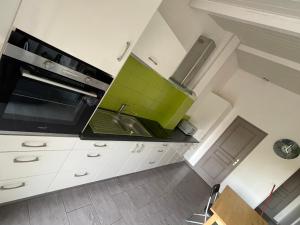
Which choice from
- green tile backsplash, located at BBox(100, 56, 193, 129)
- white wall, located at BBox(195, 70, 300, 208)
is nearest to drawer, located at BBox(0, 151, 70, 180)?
green tile backsplash, located at BBox(100, 56, 193, 129)

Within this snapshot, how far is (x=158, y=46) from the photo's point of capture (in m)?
1.82

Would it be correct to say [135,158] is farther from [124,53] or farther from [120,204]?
[124,53]

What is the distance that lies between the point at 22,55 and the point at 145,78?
1.74m

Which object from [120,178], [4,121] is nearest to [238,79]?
[120,178]

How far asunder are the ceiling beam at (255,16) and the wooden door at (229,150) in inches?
103

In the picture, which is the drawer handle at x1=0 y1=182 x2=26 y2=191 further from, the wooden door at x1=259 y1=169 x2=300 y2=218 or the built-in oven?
the wooden door at x1=259 y1=169 x2=300 y2=218

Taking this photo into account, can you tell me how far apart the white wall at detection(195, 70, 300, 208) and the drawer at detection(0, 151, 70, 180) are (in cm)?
350

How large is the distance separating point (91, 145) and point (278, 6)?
1.88 m

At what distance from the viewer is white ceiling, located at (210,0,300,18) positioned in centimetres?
139

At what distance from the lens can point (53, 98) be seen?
4.33 ft

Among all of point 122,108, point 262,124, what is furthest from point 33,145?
point 262,124

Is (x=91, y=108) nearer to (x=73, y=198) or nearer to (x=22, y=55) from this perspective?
(x=22, y=55)

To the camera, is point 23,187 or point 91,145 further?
point 91,145

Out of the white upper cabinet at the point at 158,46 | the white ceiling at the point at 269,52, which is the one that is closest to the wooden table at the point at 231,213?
the white upper cabinet at the point at 158,46
